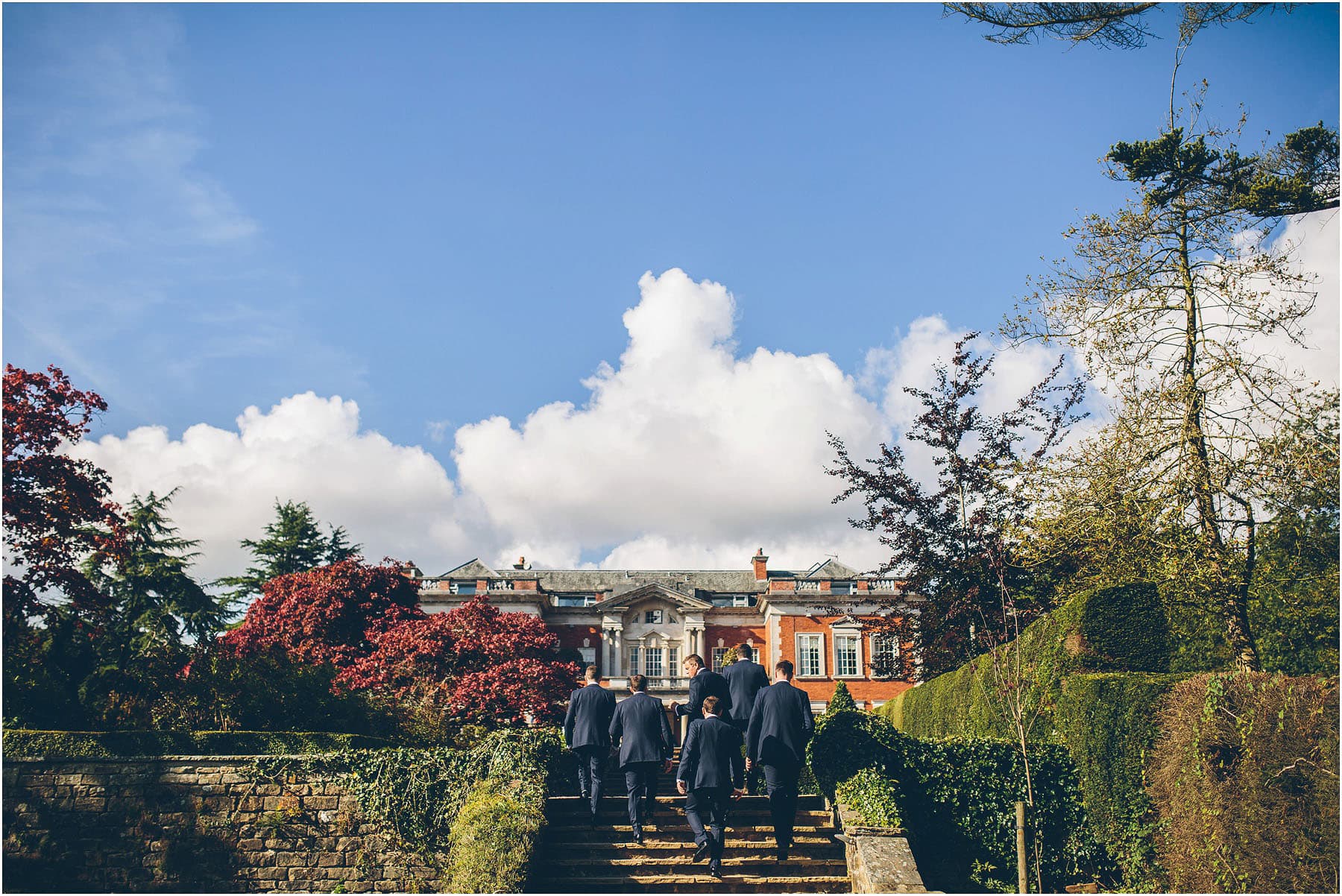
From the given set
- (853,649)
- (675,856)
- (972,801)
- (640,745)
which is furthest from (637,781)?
(853,649)

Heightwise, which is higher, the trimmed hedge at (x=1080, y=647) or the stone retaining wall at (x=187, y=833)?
the trimmed hedge at (x=1080, y=647)

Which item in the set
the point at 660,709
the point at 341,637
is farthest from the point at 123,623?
the point at 660,709

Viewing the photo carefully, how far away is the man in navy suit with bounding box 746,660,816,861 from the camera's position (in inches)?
383

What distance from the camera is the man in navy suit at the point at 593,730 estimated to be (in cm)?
1096

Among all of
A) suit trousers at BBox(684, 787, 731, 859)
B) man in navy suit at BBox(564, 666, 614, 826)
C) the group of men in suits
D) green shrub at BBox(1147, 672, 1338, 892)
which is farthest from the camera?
man in navy suit at BBox(564, 666, 614, 826)

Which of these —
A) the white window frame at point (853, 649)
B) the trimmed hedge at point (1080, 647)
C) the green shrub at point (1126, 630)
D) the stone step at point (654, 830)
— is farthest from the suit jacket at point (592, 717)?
the white window frame at point (853, 649)

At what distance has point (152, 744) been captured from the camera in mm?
12477

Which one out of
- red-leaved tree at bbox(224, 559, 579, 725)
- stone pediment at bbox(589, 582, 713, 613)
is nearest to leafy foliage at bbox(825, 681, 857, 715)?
red-leaved tree at bbox(224, 559, 579, 725)

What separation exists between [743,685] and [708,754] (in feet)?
4.98

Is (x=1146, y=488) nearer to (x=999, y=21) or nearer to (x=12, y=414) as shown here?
(x=999, y=21)

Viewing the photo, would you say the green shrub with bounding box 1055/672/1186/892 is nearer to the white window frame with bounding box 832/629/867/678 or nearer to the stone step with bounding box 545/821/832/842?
the stone step with bounding box 545/821/832/842

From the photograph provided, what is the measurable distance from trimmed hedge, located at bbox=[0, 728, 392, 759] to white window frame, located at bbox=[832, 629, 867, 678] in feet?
109

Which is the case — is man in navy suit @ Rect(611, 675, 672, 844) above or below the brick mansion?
below

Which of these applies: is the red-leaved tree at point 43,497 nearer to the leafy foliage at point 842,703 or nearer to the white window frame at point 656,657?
the leafy foliage at point 842,703
